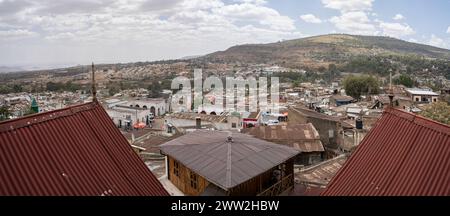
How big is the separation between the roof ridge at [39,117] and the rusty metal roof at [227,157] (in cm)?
442

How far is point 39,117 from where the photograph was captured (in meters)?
6.12

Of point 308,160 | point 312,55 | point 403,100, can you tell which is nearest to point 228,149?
point 308,160

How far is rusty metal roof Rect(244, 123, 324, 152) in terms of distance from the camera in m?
20.9

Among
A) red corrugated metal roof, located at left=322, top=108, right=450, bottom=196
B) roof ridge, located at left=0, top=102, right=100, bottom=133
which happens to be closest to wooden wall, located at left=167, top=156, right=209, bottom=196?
red corrugated metal roof, located at left=322, top=108, right=450, bottom=196

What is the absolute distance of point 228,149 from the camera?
38.3 feet

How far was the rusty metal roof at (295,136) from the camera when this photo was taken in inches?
822

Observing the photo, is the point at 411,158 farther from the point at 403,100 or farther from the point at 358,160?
the point at 403,100

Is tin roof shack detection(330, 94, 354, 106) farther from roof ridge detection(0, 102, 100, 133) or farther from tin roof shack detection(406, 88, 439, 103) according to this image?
Answer: roof ridge detection(0, 102, 100, 133)

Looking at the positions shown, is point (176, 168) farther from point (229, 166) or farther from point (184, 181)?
point (229, 166)

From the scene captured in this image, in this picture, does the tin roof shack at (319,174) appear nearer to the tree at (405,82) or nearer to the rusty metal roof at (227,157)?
the rusty metal roof at (227,157)

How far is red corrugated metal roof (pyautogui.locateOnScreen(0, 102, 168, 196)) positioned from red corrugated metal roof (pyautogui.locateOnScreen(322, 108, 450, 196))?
162 inches

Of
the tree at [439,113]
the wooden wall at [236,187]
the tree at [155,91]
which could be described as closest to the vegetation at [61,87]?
A: the tree at [155,91]
